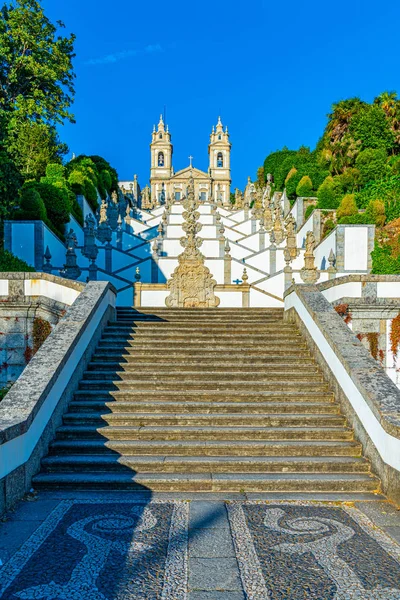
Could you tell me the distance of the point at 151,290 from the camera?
19422 mm

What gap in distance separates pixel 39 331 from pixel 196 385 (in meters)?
3.84

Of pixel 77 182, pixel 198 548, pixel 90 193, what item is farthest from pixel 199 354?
pixel 90 193

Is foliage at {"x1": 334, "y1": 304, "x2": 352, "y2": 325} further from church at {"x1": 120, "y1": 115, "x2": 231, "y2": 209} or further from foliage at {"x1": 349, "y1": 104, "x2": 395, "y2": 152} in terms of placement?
church at {"x1": 120, "y1": 115, "x2": 231, "y2": 209}

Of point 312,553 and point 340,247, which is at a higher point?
point 340,247

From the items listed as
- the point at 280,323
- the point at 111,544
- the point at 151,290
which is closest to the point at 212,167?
the point at 151,290

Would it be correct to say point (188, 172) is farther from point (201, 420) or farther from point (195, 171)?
point (201, 420)

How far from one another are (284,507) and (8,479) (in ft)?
9.19

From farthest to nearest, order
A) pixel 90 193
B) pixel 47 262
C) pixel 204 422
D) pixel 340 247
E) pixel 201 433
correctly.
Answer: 1. pixel 90 193
2. pixel 340 247
3. pixel 47 262
4. pixel 204 422
5. pixel 201 433

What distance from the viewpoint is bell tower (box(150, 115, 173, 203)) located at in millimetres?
93500

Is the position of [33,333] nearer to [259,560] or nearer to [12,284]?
[12,284]

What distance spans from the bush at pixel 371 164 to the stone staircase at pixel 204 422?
28.4 m

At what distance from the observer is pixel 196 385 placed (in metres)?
Answer: 7.53

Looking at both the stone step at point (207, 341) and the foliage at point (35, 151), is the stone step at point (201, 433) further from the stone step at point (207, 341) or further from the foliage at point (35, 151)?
the foliage at point (35, 151)

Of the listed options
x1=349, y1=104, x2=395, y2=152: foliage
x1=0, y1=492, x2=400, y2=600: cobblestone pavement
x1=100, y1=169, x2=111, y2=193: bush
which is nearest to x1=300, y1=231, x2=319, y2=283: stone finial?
x1=0, y1=492, x2=400, y2=600: cobblestone pavement
